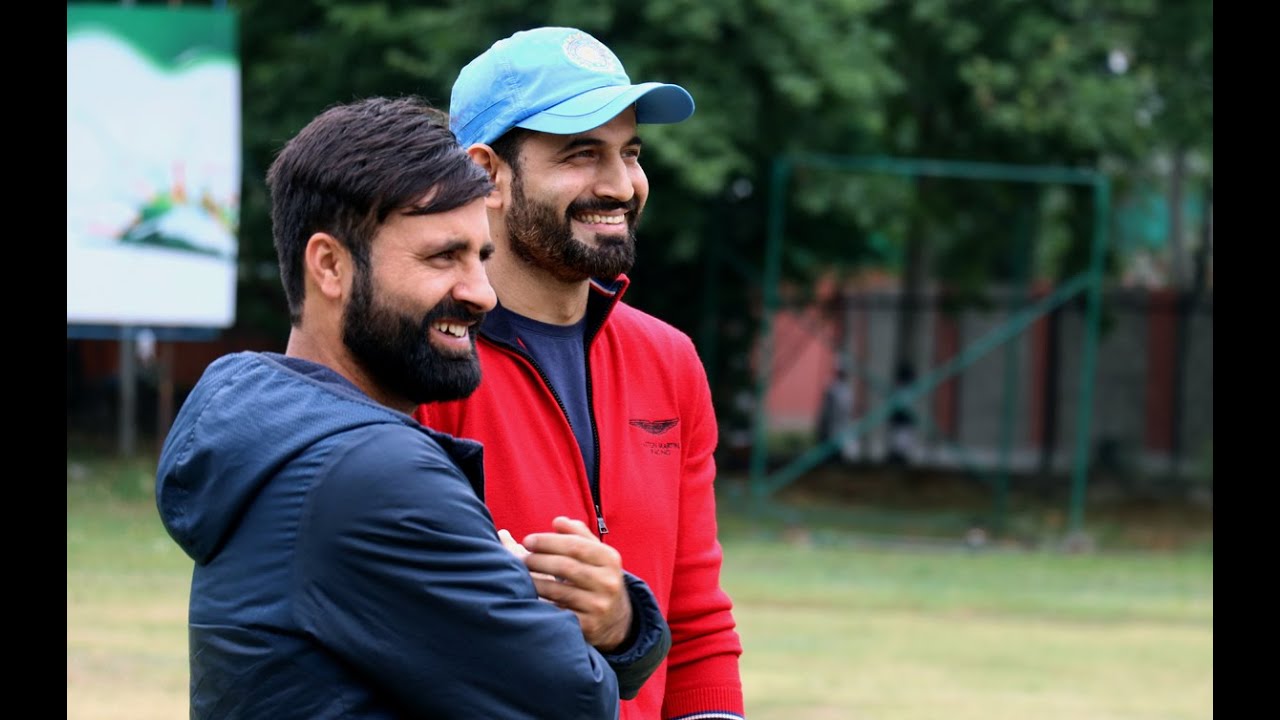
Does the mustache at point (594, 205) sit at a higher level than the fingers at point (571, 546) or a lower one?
higher

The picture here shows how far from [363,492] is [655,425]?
1.15 metres

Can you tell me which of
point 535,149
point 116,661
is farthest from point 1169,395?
point 535,149

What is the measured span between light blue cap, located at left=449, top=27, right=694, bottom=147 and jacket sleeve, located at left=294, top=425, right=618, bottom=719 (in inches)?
40.5

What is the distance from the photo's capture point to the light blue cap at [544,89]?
117 inches

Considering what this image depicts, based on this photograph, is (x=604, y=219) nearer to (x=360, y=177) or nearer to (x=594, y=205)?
(x=594, y=205)

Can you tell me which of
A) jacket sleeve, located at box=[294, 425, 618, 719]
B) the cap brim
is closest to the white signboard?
the cap brim

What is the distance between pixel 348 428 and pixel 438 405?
2.50 feet

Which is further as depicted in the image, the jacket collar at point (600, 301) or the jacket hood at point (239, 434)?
the jacket collar at point (600, 301)

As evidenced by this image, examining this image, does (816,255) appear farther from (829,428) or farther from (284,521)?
(284,521)

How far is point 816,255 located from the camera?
72.3ft

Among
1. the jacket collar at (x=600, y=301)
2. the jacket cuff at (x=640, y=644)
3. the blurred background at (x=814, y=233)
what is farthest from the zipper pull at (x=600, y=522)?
the blurred background at (x=814, y=233)

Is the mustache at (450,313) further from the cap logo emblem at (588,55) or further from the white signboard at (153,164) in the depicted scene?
the white signboard at (153,164)

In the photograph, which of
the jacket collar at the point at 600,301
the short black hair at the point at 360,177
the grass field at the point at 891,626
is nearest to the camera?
the short black hair at the point at 360,177

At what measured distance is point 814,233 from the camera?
71.6 feet
